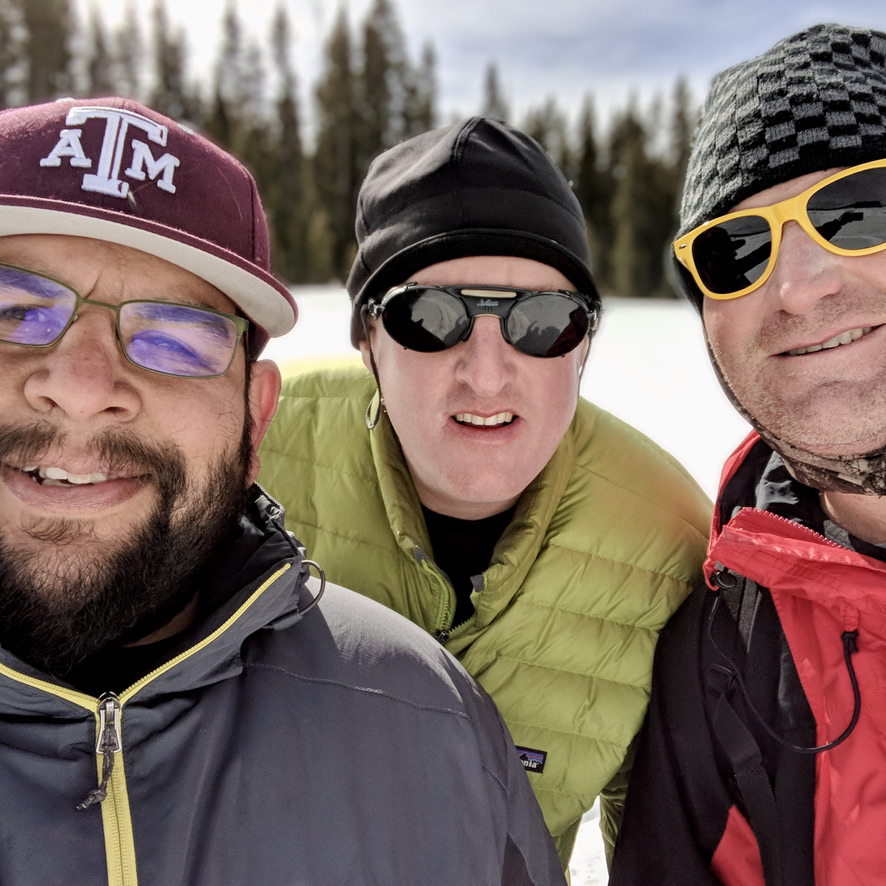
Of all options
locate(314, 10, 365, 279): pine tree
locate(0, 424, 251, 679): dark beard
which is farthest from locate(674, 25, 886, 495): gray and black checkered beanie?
locate(314, 10, 365, 279): pine tree

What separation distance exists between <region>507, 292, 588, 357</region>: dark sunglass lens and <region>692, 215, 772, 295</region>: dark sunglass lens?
336mm

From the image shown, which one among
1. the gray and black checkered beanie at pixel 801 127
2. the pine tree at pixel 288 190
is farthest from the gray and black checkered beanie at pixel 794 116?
the pine tree at pixel 288 190

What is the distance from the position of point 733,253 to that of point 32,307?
1.52 m

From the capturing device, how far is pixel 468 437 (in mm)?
1854

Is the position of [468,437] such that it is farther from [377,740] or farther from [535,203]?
[377,740]

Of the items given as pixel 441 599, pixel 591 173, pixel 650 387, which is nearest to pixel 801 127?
pixel 441 599

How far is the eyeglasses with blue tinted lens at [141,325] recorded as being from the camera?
1.18 m

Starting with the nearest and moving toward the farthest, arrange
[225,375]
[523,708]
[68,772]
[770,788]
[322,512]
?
[68,772] → [225,375] → [770,788] → [523,708] → [322,512]

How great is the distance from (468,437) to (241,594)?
0.83 meters

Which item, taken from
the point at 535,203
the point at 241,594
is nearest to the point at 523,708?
the point at 241,594

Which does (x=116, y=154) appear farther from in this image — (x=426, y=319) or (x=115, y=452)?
(x=426, y=319)

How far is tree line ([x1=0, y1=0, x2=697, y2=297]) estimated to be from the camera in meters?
30.0

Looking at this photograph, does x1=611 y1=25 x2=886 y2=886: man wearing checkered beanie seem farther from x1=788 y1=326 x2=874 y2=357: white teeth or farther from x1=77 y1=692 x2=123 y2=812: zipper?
x1=77 y1=692 x2=123 y2=812: zipper

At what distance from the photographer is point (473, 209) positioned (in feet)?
5.72
